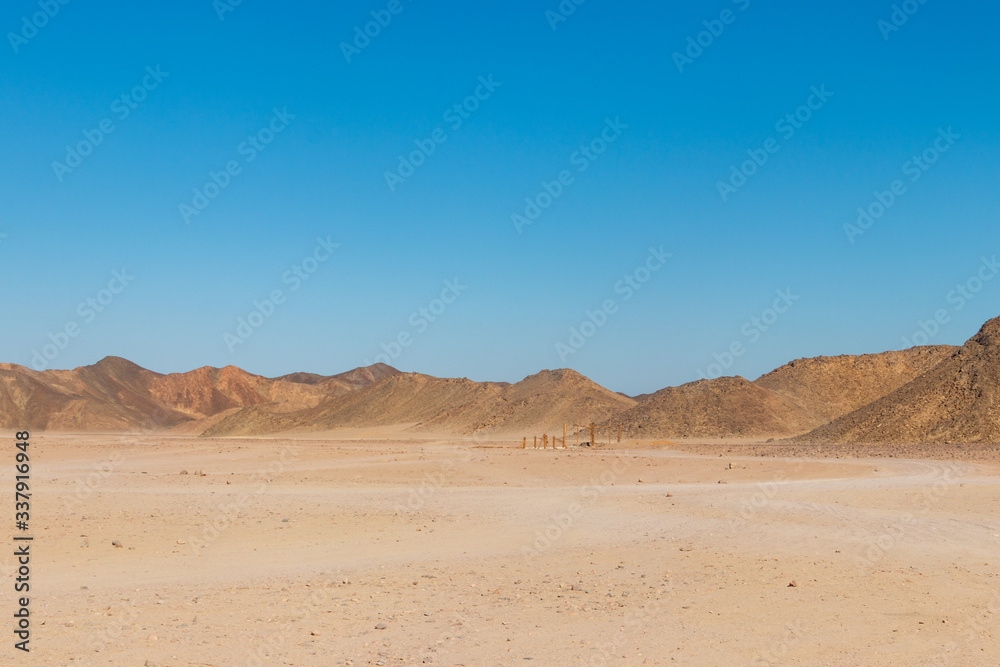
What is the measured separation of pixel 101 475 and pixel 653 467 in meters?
21.3

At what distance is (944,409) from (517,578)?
4910 cm

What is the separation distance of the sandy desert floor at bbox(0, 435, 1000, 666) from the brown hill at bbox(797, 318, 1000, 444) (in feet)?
98.9

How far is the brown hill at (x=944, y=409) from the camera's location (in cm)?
4934

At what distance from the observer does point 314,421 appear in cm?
12169

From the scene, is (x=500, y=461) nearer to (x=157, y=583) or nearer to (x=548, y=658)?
Result: (x=157, y=583)

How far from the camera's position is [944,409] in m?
52.4

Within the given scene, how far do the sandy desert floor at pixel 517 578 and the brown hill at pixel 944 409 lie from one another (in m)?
30.2

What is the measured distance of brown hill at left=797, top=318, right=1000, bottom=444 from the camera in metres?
49.3

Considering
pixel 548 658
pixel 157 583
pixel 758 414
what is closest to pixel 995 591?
pixel 548 658
